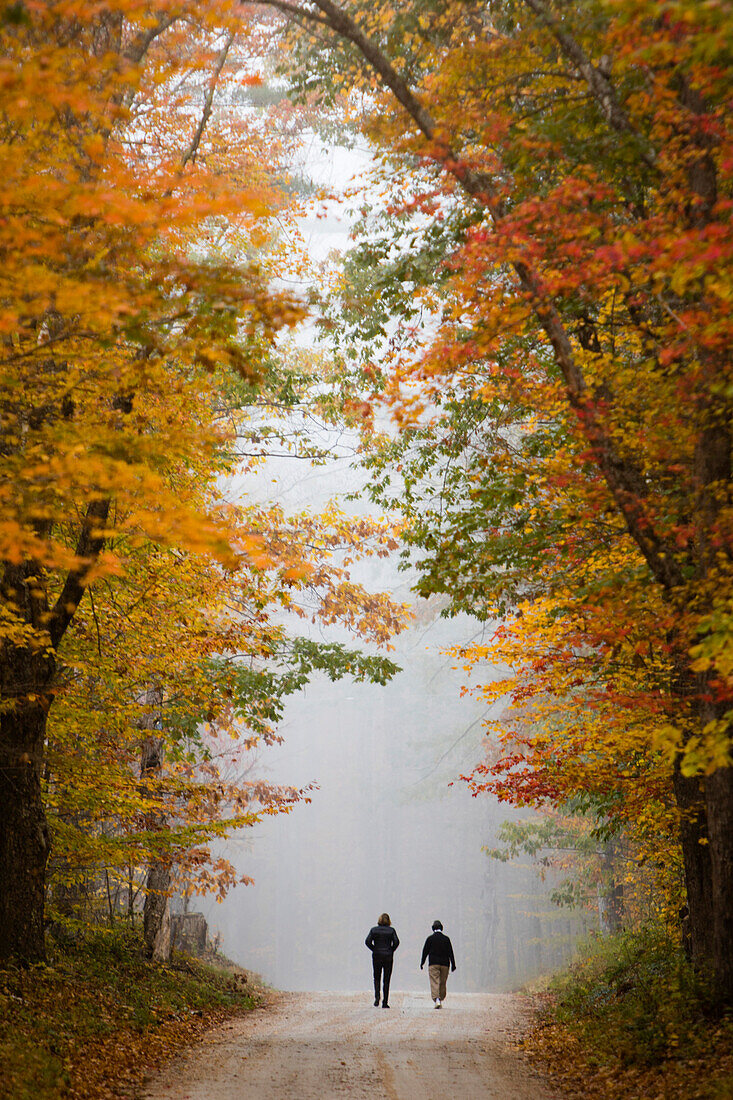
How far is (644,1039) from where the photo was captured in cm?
807

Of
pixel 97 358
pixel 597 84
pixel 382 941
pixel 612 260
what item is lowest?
pixel 382 941

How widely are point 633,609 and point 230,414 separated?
27.7 ft

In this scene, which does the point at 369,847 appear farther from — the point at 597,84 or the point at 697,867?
the point at 597,84

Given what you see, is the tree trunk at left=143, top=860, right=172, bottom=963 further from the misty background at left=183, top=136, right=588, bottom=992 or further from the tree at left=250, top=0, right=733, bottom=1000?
the misty background at left=183, top=136, right=588, bottom=992

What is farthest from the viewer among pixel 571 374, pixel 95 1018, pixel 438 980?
pixel 438 980

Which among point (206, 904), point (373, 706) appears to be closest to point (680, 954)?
point (206, 904)

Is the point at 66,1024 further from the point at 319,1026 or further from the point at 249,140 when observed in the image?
the point at 249,140

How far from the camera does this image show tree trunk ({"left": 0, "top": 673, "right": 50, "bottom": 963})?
8828 millimetres

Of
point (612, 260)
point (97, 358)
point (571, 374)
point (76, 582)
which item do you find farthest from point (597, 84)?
point (76, 582)

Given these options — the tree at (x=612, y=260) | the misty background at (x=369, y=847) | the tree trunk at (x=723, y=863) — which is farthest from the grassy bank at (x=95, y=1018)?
the misty background at (x=369, y=847)

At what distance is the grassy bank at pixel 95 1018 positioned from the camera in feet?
21.9

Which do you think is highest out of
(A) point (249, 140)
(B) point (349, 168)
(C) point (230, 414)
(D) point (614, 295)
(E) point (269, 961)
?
(B) point (349, 168)

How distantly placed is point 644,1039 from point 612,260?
23.5ft

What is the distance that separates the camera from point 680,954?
1166 centimetres
